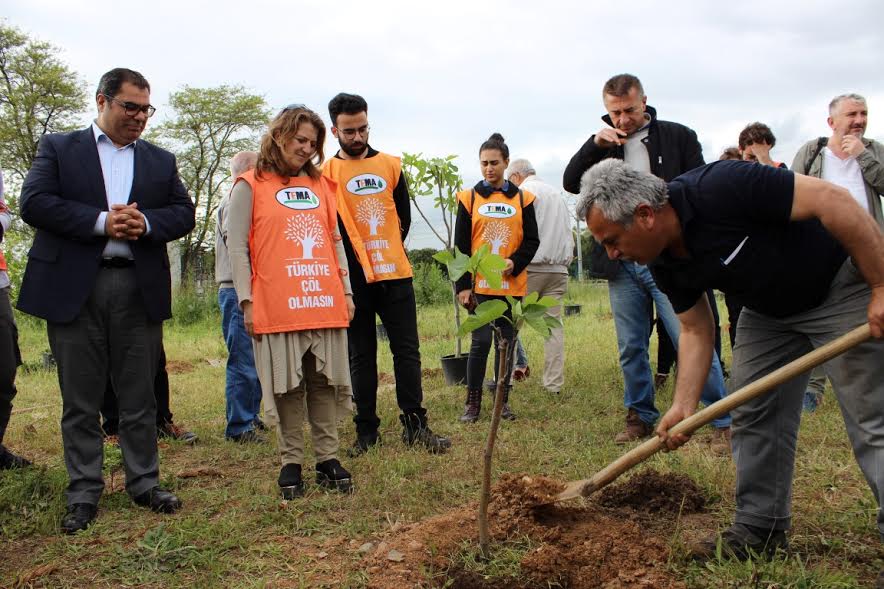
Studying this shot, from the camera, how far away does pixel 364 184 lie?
446cm

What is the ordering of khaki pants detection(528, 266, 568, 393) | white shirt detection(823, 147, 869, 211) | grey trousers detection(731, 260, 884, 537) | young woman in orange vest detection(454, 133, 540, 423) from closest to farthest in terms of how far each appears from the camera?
grey trousers detection(731, 260, 884, 537), white shirt detection(823, 147, 869, 211), young woman in orange vest detection(454, 133, 540, 423), khaki pants detection(528, 266, 568, 393)

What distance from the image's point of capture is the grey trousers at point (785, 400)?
247 centimetres

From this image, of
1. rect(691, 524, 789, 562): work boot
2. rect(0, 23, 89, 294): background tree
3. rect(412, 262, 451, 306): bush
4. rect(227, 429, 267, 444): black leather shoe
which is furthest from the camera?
rect(0, 23, 89, 294): background tree

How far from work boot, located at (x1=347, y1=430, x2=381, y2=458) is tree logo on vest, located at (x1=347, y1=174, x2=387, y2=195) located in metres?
1.52

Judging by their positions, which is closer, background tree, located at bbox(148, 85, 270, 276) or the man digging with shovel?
the man digging with shovel

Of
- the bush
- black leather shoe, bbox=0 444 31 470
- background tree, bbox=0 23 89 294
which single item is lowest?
black leather shoe, bbox=0 444 31 470

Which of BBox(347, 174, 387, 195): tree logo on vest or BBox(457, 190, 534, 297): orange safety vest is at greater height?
BBox(347, 174, 387, 195): tree logo on vest

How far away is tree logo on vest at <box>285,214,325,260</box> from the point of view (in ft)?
12.2

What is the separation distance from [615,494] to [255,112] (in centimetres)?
3175

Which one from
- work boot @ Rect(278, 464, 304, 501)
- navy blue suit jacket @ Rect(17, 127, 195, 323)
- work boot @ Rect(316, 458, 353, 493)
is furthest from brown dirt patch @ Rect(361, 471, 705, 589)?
navy blue suit jacket @ Rect(17, 127, 195, 323)

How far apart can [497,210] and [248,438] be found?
244 centimetres

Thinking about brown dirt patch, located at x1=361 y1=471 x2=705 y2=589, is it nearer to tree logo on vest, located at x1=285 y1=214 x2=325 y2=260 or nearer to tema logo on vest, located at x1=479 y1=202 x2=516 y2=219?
tree logo on vest, located at x1=285 y1=214 x2=325 y2=260

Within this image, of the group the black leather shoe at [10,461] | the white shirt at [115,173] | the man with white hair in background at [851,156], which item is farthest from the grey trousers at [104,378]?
the man with white hair in background at [851,156]

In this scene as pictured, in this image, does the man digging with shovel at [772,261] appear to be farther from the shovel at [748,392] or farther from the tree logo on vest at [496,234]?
the tree logo on vest at [496,234]
